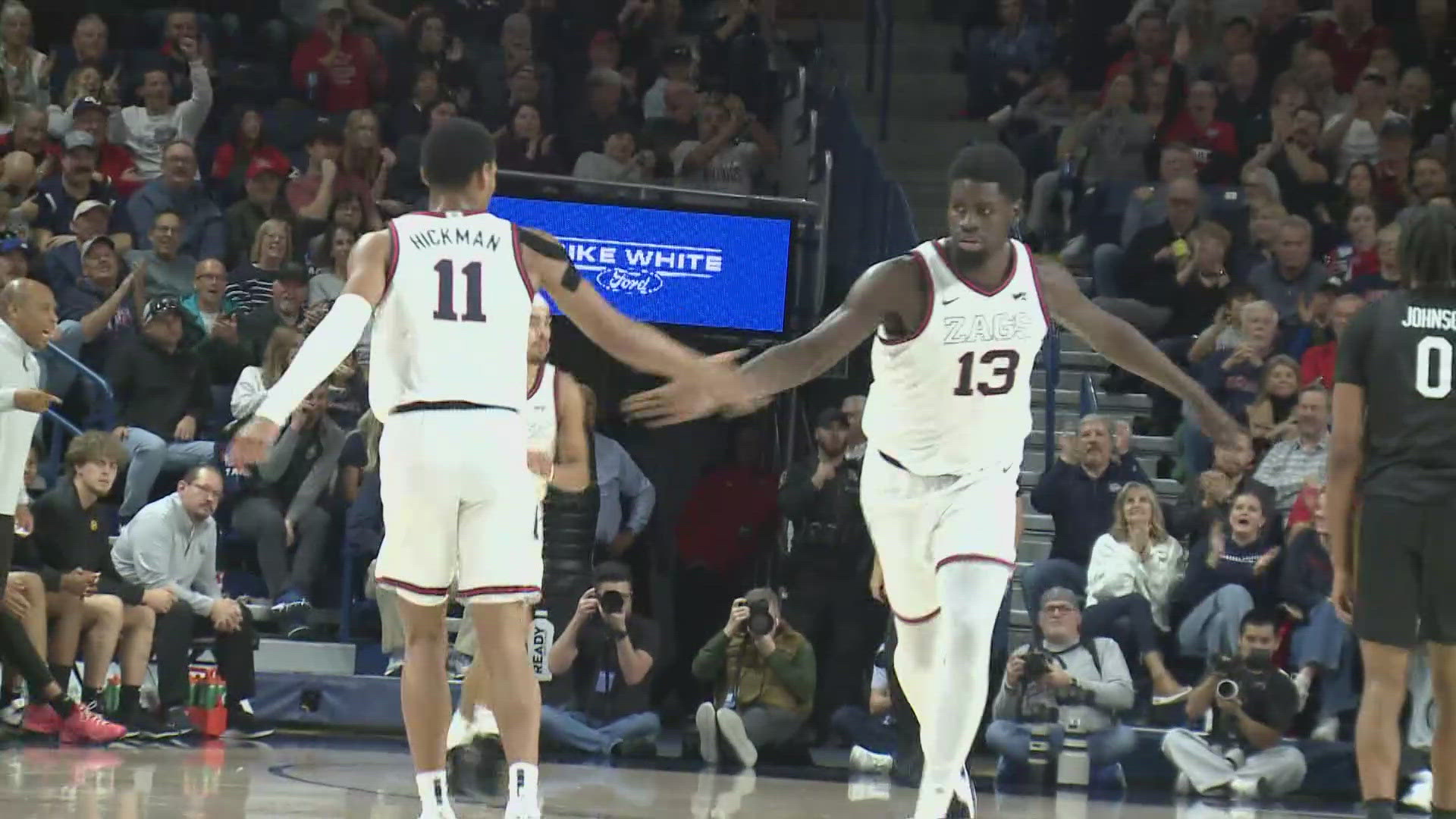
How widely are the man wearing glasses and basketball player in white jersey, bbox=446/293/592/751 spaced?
10.8 feet

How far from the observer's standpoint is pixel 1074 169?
620 inches

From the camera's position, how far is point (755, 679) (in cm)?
1199

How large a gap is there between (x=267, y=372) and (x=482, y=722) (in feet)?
16.6

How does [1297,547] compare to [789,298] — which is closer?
[1297,547]

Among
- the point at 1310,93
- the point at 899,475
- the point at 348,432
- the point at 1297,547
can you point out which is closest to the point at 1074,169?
the point at 1310,93

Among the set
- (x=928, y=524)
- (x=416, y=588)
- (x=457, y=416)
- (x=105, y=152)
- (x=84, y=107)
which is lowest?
(x=416, y=588)

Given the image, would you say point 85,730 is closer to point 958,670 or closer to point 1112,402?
point 958,670

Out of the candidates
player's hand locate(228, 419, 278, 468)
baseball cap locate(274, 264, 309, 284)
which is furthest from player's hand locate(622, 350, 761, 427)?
baseball cap locate(274, 264, 309, 284)

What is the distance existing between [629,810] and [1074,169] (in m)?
8.20

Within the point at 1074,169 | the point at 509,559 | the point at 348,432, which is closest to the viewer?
the point at 509,559

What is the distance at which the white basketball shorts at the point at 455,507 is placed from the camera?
6.47 m

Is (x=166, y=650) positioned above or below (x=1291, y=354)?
below

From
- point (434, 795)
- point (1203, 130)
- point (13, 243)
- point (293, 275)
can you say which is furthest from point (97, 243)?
point (434, 795)

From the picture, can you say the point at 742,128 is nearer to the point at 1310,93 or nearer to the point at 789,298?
the point at 789,298
